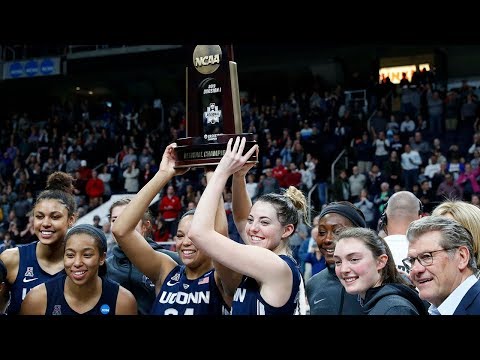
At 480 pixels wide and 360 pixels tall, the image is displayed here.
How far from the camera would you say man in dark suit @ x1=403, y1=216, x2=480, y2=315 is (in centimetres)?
263

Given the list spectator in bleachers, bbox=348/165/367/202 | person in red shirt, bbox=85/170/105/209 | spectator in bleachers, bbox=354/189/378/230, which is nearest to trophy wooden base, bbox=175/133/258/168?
spectator in bleachers, bbox=354/189/378/230

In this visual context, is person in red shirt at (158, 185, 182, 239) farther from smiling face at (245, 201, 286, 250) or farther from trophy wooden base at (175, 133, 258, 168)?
smiling face at (245, 201, 286, 250)

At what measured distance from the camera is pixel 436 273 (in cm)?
265

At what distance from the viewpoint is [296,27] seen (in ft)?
5.99

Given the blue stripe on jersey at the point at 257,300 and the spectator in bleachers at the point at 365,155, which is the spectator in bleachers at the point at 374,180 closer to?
the spectator in bleachers at the point at 365,155

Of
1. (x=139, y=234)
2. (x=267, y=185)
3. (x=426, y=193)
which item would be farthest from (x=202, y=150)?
(x=267, y=185)

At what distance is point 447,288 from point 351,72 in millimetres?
19963

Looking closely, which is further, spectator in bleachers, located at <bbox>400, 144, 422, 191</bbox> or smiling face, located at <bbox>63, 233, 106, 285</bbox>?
spectator in bleachers, located at <bbox>400, 144, 422, 191</bbox>

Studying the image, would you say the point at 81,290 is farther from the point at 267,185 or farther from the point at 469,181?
the point at 267,185

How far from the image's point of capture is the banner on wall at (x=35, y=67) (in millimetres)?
23891

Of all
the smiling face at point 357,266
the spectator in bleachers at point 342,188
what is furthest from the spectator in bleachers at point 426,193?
the smiling face at point 357,266

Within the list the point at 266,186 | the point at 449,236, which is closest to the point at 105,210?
the point at 266,186

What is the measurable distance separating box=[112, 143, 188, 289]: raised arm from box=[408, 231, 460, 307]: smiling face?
4.46 ft

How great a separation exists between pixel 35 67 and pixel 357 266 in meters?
22.6
